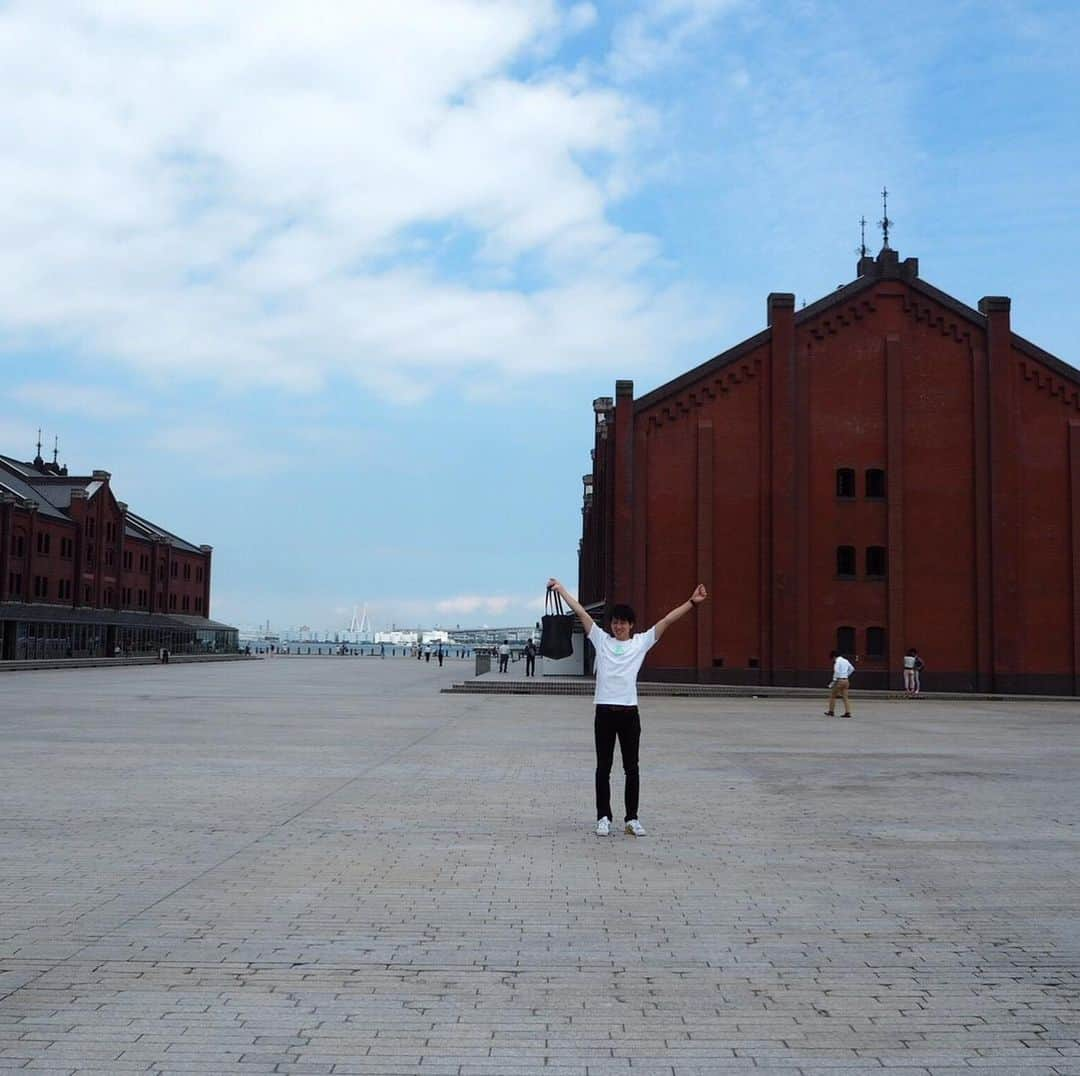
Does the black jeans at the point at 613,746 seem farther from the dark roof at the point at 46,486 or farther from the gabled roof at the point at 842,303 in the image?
the dark roof at the point at 46,486

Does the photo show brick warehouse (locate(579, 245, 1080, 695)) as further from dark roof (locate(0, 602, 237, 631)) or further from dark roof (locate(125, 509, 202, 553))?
dark roof (locate(125, 509, 202, 553))

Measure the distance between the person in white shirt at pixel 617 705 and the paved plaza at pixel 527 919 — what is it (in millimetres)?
346

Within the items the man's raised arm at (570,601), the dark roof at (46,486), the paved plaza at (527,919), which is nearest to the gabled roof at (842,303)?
the paved plaza at (527,919)

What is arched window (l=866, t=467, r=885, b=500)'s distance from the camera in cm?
3734

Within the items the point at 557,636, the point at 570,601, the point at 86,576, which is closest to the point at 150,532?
the point at 86,576

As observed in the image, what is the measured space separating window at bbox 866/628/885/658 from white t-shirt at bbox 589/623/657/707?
95.9 feet

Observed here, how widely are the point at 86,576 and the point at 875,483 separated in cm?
5143

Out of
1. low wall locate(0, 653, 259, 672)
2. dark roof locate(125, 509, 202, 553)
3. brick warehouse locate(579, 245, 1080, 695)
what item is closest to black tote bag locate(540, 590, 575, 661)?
brick warehouse locate(579, 245, 1080, 695)

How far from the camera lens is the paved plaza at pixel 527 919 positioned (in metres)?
4.52

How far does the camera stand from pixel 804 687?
118ft

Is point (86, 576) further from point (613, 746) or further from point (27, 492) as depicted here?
point (613, 746)

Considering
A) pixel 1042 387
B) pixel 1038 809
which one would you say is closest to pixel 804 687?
pixel 1042 387

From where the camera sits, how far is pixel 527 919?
6504 millimetres

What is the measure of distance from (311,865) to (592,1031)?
3802mm
